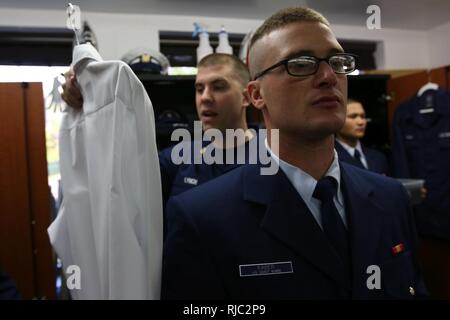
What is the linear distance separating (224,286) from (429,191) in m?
1.14

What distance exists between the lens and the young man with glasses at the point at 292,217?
1.40 feet

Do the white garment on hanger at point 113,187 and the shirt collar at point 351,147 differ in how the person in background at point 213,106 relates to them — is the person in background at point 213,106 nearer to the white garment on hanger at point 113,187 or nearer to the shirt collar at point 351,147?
the white garment on hanger at point 113,187

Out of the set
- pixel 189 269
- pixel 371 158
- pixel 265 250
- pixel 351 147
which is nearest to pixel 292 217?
pixel 265 250

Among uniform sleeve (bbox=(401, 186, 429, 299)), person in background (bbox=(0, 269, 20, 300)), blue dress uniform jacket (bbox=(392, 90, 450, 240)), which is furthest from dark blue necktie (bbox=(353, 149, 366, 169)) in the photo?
person in background (bbox=(0, 269, 20, 300))

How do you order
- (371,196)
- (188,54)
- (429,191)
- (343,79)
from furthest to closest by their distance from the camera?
1. (429,191)
2. (188,54)
3. (371,196)
4. (343,79)

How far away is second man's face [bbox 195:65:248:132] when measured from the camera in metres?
0.62

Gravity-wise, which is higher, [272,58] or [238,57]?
[238,57]

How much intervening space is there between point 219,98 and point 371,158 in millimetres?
431

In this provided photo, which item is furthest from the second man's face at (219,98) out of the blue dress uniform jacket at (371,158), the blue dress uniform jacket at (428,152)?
the blue dress uniform jacket at (428,152)

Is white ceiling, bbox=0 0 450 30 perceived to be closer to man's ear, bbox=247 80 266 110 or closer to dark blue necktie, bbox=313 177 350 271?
man's ear, bbox=247 80 266 110

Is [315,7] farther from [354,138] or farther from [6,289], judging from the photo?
[6,289]

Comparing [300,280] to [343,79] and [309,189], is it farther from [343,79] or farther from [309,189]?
[343,79]
